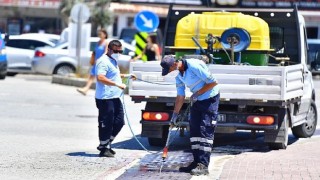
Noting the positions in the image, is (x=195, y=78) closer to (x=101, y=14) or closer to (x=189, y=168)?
(x=189, y=168)

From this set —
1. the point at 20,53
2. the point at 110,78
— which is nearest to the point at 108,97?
the point at 110,78

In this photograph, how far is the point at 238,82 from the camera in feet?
44.9

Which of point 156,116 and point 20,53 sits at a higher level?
point 156,116

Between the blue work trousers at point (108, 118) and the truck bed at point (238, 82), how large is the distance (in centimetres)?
93

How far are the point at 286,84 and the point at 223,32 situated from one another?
1808 mm

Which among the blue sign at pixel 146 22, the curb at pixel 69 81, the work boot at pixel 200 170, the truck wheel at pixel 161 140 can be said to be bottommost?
the curb at pixel 69 81

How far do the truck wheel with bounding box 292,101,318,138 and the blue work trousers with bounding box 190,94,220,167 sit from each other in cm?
472

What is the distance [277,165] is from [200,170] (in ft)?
4.73

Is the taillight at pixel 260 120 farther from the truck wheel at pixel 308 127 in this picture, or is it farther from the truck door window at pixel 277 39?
the truck door window at pixel 277 39

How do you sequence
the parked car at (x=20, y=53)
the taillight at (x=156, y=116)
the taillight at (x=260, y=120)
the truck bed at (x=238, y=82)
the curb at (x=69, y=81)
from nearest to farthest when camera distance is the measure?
1. the truck bed at (x=238, y=82)
2. the taillight at (x=260, y=120)
3. the taillight at (x=156, y=116)
4. the curb at (x=69, y=81)
5. the parked car at (x=20, y=53)

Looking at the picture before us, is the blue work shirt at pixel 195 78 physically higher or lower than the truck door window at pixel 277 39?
lower

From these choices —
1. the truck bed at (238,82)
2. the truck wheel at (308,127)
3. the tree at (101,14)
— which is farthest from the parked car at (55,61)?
the tree at (101,14)

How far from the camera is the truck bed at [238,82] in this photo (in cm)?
1355

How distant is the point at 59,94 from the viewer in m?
25.1
